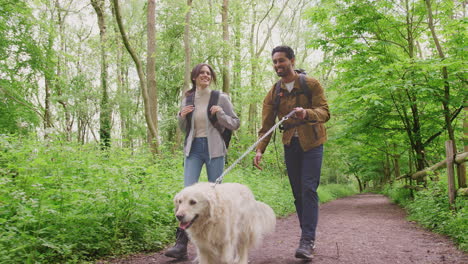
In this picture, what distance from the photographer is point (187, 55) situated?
1212cm

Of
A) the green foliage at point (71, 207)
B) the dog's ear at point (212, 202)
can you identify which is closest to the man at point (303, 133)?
the dog's ear at point (212, 202)

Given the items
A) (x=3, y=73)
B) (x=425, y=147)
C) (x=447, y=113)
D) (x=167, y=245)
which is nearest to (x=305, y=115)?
(x=167, y=245)

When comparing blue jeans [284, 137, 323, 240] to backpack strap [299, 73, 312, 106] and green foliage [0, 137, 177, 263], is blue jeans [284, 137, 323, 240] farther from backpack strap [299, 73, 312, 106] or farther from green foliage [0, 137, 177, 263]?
green foliage [0, 137, 177, 263]

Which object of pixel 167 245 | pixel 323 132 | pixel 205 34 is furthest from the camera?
pixel 205 34

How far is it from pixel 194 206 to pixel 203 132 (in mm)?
1294

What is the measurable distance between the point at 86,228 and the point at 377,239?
4.22m

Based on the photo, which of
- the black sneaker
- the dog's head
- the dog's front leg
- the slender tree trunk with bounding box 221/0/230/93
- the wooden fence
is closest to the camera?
the dog's head

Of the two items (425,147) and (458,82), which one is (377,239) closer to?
(458,82)

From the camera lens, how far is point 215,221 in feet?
9.04

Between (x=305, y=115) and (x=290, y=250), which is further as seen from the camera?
(x=290, y=250)

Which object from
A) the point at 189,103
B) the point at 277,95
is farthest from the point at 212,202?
the point at 277,95

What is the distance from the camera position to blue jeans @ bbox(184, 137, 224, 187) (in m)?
3.83

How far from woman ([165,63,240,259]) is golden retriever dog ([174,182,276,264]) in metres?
0.75

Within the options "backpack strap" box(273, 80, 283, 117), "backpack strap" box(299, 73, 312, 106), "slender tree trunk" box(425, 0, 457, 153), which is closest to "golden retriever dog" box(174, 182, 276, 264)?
"backpack strap" box(273, 80, 283, 117)
